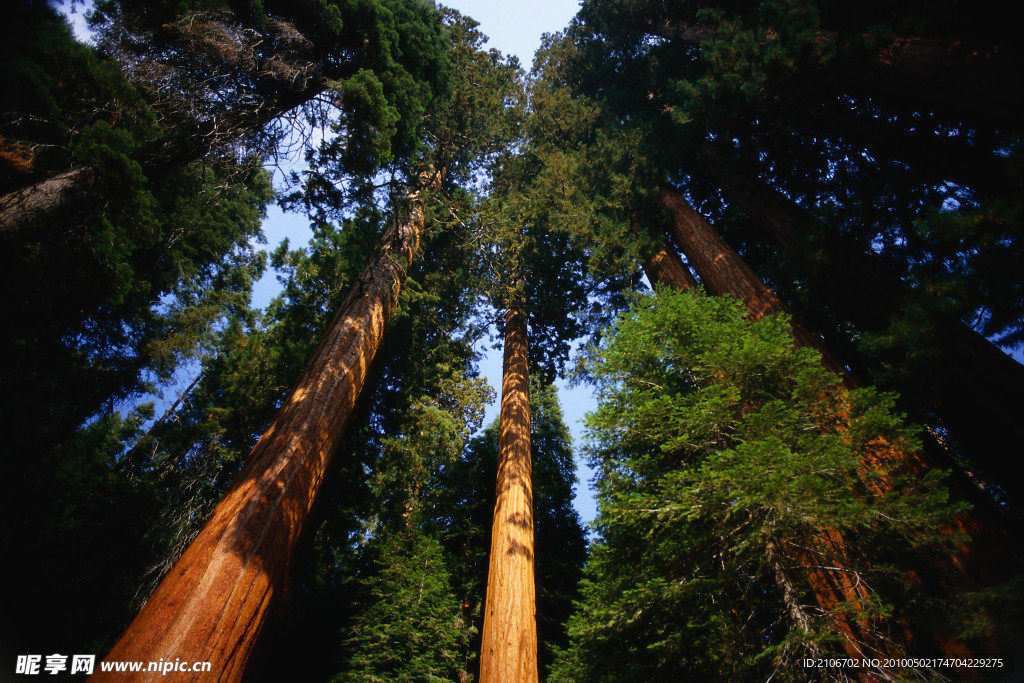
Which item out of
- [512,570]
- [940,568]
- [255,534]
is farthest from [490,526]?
[940,568]

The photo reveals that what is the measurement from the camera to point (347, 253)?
9.88 m

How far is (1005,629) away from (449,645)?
6186mm

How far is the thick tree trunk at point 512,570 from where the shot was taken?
3695 mm

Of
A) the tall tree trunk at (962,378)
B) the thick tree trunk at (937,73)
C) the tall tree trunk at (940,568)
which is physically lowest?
the tall tree trunk at (940,568)

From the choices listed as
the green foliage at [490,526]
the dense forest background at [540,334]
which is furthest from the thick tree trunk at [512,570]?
the green foliage at [490,526]

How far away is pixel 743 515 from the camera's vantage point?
2812mm

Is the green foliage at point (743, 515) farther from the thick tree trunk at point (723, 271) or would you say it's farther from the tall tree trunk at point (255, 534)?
the tall tree trunk at point (255, 534)

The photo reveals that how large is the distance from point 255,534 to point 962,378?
6.56m

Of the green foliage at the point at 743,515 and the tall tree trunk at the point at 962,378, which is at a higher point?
the tall tree trunk at the point at 962,378

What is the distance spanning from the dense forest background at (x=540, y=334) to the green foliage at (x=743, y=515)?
4 centimetres

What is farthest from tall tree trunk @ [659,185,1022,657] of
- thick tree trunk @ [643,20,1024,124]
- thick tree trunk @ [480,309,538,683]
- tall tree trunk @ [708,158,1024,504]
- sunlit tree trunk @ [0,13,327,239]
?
sunlit tree trunk @ [0,13,327,239]

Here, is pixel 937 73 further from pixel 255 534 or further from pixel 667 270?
pixel 255 534

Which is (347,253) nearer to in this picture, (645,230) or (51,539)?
(645,230)

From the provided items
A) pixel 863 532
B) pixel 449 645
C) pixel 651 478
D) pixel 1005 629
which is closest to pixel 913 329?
pixel 863 532
